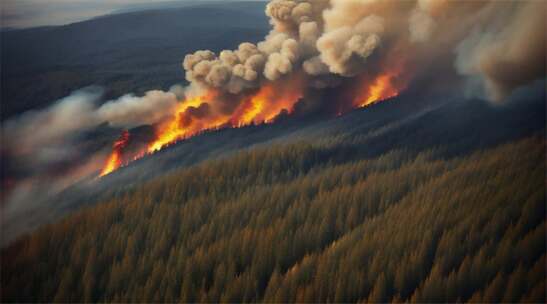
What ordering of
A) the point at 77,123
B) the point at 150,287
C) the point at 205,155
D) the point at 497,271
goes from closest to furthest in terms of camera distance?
1. the point at 497,271
2. the point at 150,287
3. the point at 205,155
4. the point at 77,123

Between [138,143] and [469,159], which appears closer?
[469,159]

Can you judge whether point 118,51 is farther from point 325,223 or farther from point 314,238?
point 314,238

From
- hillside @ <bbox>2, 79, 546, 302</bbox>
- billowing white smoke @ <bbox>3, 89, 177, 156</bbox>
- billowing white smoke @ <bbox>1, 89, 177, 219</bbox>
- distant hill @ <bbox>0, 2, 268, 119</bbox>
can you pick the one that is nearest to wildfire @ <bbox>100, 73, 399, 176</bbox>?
billowing white smoke @ <bbox>1, 89, 177, 219</bbox>

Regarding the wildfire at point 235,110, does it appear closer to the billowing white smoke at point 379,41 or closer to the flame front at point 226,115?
the flame front at point 226,115

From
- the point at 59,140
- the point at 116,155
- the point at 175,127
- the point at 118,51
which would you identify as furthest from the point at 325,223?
the point at 118,51

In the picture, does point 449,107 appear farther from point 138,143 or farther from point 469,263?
point 138,143

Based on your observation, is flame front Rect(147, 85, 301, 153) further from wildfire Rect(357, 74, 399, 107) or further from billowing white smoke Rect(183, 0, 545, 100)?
wildfire Rect(357, 74, 399, 107)

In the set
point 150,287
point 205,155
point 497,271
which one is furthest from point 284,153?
point 497,271
